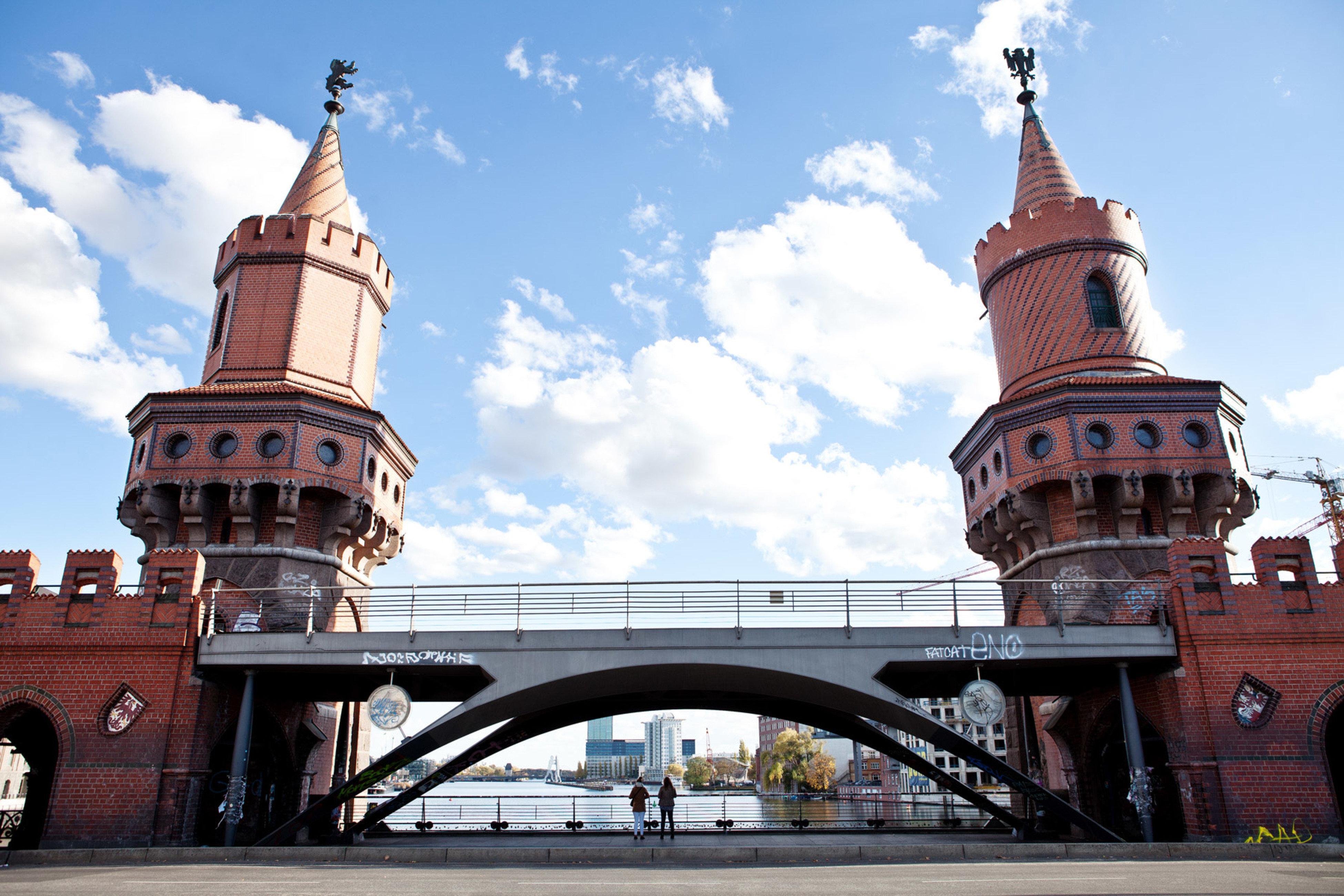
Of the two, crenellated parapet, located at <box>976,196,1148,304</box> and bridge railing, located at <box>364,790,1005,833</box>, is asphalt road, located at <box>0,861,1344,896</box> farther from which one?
crenellated parapet, located at <box>976,196,1148,304</box>

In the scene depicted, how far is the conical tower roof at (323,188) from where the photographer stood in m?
28.4

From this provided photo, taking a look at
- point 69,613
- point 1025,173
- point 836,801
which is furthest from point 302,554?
point 836,801

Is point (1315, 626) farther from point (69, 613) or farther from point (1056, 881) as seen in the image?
point (69, 613)

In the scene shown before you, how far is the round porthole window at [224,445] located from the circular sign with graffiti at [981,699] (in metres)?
18.8

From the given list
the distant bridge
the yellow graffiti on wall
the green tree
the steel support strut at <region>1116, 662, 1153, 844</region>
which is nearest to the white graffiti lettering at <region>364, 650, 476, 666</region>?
the distant bridge

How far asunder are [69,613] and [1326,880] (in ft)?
74.6

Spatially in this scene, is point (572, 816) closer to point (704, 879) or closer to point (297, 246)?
point (704, 879)

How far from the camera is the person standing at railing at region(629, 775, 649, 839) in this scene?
20312mm

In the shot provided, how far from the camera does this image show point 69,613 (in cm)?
1889

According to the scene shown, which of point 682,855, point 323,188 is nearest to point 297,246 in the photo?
point 323,188

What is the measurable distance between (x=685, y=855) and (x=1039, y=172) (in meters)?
24.5

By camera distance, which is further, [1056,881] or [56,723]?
[56,723]

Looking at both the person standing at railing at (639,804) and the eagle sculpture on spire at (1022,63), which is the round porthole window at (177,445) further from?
the eagle sculpture on spire at (1022,63)

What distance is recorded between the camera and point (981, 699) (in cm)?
1839
